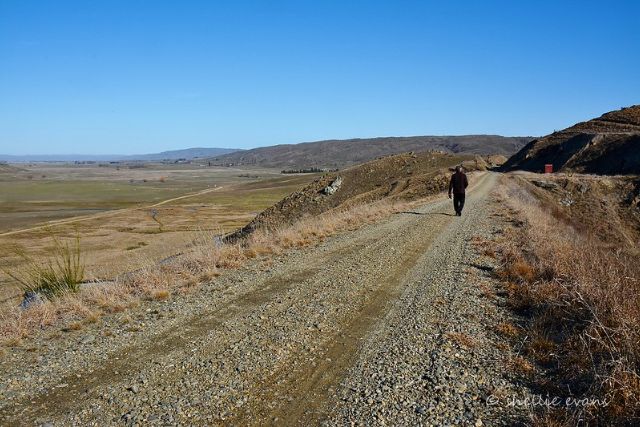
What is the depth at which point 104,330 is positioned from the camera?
7.18 meters

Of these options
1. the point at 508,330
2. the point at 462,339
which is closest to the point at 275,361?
the point at 462,339

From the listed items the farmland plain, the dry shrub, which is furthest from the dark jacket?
the dry shrub

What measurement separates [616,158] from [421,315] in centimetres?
5667

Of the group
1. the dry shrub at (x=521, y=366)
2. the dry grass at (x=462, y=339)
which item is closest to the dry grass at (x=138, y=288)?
the dry grass at (x=462, y=339)

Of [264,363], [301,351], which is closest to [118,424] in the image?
[264,363]

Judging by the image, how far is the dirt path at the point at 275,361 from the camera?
186 inches

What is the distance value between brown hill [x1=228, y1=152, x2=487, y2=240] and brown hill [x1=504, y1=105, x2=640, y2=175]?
17.9 meters

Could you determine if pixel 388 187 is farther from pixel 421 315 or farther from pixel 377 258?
pixel 421 315

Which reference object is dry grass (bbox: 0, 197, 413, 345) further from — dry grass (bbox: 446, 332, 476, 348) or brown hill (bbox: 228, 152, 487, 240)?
brown hill (bbox: 228, 152, 487, 240)

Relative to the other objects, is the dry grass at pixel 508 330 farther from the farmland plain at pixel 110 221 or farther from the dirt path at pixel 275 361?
the farmland plain at pixel 110 221

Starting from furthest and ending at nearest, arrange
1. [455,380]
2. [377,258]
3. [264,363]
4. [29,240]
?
1. [29,240]
2. [377,258]
3. [264,363]
4. [455,380]

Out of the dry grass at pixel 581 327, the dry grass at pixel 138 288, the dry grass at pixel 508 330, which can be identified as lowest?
the dry grass at pixel 138 288

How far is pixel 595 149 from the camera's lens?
187 ft

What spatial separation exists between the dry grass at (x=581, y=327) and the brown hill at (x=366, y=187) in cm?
2366
